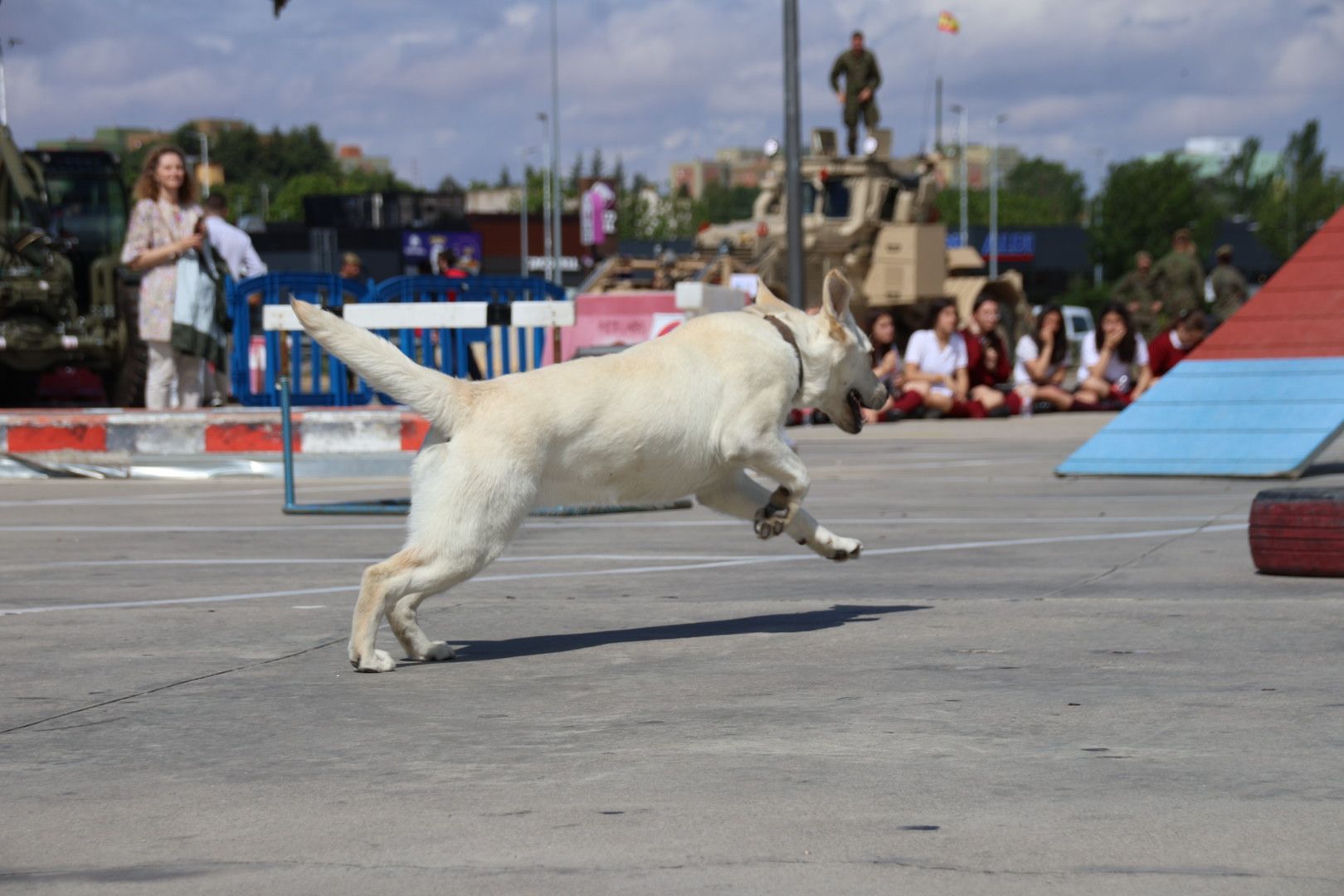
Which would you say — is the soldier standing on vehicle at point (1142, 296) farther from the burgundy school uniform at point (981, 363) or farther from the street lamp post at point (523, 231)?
the street lamp post at point (523, 231)

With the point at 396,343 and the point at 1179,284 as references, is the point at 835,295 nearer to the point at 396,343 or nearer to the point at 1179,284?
the point at 396,343

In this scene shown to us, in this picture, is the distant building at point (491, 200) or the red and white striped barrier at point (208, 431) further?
the distant building at point (491, 200)

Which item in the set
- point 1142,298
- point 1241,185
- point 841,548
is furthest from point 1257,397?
point 1241,185

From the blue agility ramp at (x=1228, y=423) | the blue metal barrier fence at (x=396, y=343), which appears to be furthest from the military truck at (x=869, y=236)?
the blue agility ramp at (x=1228, y=423)

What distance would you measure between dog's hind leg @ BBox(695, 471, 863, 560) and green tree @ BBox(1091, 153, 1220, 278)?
3526 inches

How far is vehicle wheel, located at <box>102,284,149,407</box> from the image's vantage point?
64.8 ft

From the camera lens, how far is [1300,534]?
23.1 feet

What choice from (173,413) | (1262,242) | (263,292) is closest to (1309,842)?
(173,413)

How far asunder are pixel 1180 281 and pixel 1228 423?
15095 mm

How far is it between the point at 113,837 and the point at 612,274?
26.7 meters

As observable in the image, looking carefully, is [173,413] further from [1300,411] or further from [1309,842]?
[1309,842]

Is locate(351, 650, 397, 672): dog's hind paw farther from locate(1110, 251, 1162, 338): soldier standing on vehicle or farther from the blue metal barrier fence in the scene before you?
locate(1110, 251, 1162, 338): soldier standing on vehicle

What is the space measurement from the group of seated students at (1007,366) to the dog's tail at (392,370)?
13.9m

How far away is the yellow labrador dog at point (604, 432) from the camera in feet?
18.0
